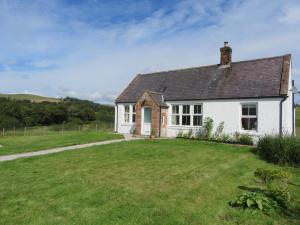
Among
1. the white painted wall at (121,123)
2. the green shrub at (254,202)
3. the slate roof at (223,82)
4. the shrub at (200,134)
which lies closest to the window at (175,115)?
the slate roof at (223,82)

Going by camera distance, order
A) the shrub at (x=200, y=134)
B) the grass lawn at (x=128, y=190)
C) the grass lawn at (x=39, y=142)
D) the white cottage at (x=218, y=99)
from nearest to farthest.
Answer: the grass lawn at (x=128, y=190) → the grass lawn at (x=39, y=142) → the white cottage at (x=218, y=99) → the shrub at (x=200, y=134)

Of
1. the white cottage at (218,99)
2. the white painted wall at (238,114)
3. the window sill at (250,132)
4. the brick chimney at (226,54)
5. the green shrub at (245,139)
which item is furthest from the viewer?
the brick chimney at (226,54)

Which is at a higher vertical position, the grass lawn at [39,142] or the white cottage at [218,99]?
the white cottage at [218,99]

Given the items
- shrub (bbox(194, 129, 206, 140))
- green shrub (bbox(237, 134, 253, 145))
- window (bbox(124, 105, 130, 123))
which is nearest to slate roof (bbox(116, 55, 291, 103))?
window (bbox(124, 105, 130, 123))

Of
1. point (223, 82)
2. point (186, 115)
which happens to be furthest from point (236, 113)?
point (186, 115)

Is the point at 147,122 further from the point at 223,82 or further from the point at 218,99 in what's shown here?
the point at 223,82

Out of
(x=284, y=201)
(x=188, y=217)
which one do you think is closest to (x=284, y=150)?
(x=284, y=201)

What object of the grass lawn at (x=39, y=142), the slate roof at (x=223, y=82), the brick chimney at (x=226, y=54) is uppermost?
the brick chimney at (x=226, y=54)

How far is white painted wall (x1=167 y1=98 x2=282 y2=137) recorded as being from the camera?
15180 mm

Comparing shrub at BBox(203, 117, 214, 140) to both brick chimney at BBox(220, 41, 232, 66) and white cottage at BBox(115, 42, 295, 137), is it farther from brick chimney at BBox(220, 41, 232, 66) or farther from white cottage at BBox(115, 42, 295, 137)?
brick chimney at BBox(220, 41, 232, 66)

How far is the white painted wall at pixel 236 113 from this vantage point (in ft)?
49.8

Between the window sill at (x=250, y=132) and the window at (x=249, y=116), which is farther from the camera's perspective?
the window at (x=249, y=116)

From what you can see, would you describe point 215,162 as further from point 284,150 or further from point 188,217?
point 188,217

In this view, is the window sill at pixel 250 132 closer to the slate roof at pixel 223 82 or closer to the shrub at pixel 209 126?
the shrub at pixel 209 126
